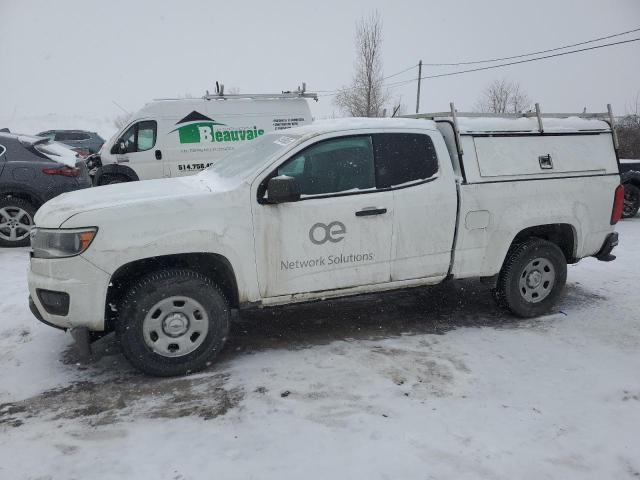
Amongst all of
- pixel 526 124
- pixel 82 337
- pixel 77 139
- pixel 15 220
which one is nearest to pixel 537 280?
pixel 526 124

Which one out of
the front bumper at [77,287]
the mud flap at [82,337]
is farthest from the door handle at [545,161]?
the mud flap at [82,337]

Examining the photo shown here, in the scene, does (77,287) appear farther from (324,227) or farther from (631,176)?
(631,176)

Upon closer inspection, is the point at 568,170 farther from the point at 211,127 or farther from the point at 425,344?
the point at 211,127

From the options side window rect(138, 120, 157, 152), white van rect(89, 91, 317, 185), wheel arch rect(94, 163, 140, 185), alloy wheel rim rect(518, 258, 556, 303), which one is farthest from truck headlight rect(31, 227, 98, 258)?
side window rect(138, 120, 157, 152)

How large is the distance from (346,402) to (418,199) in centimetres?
174

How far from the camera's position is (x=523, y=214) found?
444 centimetres

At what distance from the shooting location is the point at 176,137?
10.4 meters

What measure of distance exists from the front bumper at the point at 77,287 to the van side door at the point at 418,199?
7.25 feet

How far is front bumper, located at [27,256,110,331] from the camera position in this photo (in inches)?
130

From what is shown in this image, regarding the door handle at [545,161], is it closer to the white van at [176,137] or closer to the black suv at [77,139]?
the white van at [176,137]

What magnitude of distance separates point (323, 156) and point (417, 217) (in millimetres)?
914

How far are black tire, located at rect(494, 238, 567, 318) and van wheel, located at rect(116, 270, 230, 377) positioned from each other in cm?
261

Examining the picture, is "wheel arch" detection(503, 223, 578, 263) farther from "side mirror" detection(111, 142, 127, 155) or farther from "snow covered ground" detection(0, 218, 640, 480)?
"side mirror" detection(111, 142, 127, 155)

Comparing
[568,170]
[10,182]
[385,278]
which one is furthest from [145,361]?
[10,182]
